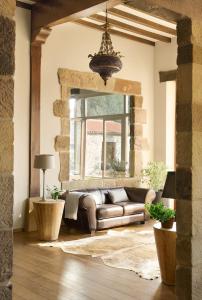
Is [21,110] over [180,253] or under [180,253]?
over

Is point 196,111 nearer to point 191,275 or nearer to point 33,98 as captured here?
point 191,275

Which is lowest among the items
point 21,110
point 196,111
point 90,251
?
point 90,251

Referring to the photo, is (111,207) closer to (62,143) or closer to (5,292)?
(62,143)

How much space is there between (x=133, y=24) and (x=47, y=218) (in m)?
4.37

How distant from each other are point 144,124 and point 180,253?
591 cm

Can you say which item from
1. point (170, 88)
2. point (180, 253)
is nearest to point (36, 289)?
point (180, 253)

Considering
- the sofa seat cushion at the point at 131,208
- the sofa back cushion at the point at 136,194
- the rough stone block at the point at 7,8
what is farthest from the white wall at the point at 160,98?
the rough stone block at the point at 7,8

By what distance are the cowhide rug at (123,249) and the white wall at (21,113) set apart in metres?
Result: 1.26

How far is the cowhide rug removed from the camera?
4.57 m

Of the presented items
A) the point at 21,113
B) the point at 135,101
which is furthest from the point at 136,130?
the point at 21,113

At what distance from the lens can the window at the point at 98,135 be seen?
8.17 m

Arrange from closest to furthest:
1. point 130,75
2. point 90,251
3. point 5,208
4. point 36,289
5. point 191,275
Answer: point 5,208, point 191,275, point 36,289, point 90,251, point 130,75

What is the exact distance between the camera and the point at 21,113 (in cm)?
664

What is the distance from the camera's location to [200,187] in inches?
122
